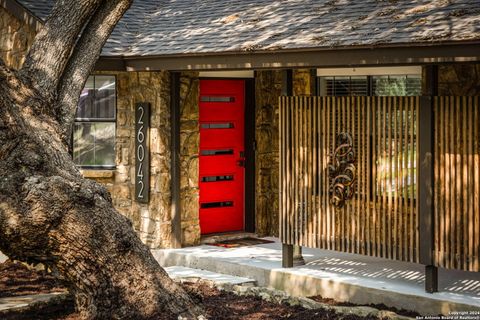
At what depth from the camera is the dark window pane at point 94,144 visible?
13.6 meters

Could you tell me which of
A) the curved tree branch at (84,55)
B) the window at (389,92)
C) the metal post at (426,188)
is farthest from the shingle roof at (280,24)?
the curved tree branch at (84,55)

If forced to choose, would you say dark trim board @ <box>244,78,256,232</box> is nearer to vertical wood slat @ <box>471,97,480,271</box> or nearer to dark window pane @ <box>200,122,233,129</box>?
dark window pane @ <box>200,122,233,129</box>

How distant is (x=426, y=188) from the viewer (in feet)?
31.9

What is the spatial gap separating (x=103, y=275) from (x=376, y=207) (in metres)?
4.05

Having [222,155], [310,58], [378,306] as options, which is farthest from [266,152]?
[378,306]

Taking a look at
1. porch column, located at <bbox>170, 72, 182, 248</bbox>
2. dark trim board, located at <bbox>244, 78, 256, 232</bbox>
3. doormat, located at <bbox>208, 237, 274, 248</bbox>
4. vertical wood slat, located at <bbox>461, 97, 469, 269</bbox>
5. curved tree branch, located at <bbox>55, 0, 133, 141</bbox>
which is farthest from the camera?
dark trim board, located at <bbox>244, 78, 256, 232</bbox>

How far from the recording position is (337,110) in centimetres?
1079

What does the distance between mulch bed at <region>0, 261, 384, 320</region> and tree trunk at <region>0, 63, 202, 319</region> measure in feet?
1.15

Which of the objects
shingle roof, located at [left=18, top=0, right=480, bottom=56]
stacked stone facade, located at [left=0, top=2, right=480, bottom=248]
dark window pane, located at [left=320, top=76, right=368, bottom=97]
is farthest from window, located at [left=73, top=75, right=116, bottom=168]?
dark window pane, located at [left=320, top=76, right=368, bottom=97]

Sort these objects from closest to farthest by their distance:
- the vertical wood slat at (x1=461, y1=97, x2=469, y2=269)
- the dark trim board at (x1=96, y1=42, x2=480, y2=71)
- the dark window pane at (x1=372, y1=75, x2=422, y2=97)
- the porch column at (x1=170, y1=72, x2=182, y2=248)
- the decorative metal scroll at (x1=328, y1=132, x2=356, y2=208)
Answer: the dark trim board at (x1=96, y1=42, x2=480, y2=71), the vertical wood slat at (x1=461, y1=97, x2=469, y2=269), the decorative metal scroll at (x1=328, y1=132, x2=356, y2=208), the dark window pane at (x1=372, y1=75, x2=422, y2=97), the porch column at (x1=170, y1=72, x2=182, y2=248)

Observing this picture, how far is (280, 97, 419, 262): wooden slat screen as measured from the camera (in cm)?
1006

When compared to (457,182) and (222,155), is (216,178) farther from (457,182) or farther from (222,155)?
(457,182)

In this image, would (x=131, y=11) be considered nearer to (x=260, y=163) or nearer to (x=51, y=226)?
(x=260, y=163)

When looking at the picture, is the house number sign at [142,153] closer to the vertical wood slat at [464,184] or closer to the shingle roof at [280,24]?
the shingle roof at [280,24]
